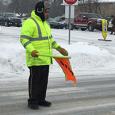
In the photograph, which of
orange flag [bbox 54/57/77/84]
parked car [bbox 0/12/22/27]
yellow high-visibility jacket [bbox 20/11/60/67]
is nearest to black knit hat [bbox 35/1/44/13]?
yellow high-visibility jacket [bbox 20/11/60/67]

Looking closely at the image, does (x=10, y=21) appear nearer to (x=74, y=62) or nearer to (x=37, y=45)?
(x=74, y=62)

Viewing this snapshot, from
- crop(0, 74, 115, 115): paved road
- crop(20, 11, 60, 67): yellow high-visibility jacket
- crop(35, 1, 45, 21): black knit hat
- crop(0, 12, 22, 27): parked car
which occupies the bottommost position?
crop(0, 12, 22, 27): parked car

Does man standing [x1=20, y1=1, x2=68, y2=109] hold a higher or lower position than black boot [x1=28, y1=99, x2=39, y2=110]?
higher

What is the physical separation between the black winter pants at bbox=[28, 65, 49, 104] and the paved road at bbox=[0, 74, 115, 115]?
23cm

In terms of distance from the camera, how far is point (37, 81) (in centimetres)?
792

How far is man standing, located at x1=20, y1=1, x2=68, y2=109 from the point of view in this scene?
306 inches

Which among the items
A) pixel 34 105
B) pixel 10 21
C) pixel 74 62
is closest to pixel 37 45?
pixel 34 105

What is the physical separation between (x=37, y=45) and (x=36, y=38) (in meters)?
0.12

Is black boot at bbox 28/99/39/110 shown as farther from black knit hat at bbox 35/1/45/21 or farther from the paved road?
black knit hat at bbox 35/1/45/21

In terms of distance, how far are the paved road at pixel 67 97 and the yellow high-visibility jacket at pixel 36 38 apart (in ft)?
2.78

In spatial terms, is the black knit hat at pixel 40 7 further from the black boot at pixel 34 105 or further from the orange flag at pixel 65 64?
the black boot at pixel 34 105

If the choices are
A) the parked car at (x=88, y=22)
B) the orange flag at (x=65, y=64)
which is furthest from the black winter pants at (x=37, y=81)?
the parked car at (x=88, y=22)

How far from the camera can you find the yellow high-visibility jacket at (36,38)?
7.75m

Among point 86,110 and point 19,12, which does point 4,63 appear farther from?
point 19,12
